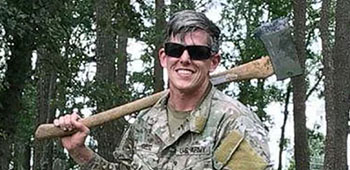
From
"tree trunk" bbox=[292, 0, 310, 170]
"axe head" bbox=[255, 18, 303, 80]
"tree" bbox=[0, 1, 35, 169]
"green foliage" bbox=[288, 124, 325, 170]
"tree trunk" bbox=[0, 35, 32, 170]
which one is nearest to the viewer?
"axe head" bbox=[255, 18, 303, 80]

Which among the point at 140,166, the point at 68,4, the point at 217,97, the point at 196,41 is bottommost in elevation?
the point at 140,166

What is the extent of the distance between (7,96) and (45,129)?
28.0ft

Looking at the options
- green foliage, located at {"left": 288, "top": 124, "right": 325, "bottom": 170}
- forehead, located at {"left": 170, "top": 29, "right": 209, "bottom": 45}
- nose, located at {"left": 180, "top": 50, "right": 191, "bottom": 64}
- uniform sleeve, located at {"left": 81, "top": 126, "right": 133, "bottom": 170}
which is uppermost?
green foliage, located at {"left": 288, "top": 124, "right": 325, "bottom": 170}

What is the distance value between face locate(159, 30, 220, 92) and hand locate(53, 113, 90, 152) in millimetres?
522

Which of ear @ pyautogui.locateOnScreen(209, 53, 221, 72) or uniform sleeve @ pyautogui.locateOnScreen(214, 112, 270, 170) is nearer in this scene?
uniform sleeve @ pyautogui.locateOnScreen(214, 112, 270, 170)

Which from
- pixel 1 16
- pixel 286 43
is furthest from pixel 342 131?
pixel 286 43

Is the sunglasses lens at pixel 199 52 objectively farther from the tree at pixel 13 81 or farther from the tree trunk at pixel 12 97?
the tree trunk at pixel 12 97

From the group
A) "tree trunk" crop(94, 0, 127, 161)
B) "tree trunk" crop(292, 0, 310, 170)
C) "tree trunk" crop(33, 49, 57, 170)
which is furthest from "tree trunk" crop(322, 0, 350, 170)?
"tree trunk" crop(33, 49, 57, 170)

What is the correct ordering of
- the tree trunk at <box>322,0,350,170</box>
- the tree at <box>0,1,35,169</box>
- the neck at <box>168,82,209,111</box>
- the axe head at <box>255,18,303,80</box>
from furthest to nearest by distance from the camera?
the tree trunk at <box>322,0,350,170</box> < the tree at <box>0,1,35,169</box> < the axe head at <box>255,18,303,80</box> < the neck at <box>168,82,209,111</box>

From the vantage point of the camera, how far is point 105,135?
46.6 ft

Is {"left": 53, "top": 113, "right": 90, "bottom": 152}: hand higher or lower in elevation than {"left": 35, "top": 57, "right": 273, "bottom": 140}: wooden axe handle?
lower

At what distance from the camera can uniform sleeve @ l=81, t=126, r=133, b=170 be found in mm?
3094

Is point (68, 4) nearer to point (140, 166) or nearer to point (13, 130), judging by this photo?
point (13, 130)

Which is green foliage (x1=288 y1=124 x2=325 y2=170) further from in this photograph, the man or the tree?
the man
